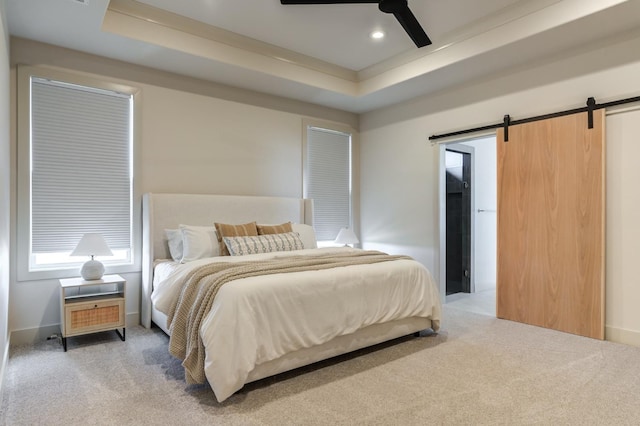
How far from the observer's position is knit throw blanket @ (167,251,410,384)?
240 centimetres

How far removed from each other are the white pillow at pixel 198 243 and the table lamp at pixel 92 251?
65 centimetres

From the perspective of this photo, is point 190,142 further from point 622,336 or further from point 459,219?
point 622,336

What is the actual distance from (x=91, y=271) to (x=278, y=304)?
193cm

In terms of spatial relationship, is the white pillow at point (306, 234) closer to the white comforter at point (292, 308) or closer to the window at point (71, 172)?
the white comforter at point (292, 308)

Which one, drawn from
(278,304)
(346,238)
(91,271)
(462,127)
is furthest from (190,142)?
(462,127)

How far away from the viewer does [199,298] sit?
2527mm

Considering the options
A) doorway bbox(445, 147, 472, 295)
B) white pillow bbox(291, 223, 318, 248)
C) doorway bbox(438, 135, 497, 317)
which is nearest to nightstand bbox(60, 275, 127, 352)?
white pillow bbox(291, 223, 318, 248)

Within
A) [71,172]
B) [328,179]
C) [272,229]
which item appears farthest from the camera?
[328,179]

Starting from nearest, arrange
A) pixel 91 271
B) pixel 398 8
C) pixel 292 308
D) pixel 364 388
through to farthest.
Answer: pixel 364 388
pixel 292 308
pixel 398 8
pixel 91 271

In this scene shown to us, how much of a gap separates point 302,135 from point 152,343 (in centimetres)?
321

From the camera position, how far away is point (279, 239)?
409 centimetres

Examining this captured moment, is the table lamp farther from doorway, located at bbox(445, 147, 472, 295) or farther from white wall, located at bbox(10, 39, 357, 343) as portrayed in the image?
doorway, located at bbox(445, 147, 472, 295)

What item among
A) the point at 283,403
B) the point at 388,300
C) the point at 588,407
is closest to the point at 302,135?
→ the point at 388,300

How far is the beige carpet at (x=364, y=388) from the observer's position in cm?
217
